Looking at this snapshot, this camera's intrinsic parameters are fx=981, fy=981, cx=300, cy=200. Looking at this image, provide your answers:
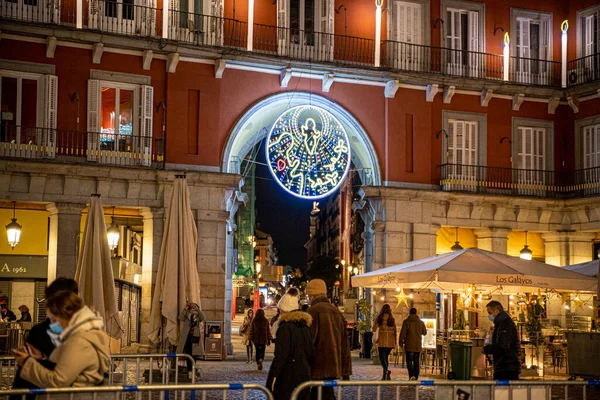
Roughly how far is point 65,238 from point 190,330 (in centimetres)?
827

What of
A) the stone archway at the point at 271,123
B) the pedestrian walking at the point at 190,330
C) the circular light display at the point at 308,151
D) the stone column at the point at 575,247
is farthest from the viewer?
the stone column at the point at 575,247

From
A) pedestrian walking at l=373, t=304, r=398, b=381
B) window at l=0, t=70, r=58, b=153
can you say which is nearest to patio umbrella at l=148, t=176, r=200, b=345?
pedestrian walking at l=373, t=304, r=398, b=381

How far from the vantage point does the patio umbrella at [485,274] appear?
19266mm

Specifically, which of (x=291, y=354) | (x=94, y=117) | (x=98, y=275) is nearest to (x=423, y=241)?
(x=94, y=117)

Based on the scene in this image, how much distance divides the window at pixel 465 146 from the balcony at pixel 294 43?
1328mm

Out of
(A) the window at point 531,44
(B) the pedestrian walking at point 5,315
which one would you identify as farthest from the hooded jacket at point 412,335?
(A) the window at point 531,44

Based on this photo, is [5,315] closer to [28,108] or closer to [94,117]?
[28,108]

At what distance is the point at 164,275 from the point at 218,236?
8.89 meters

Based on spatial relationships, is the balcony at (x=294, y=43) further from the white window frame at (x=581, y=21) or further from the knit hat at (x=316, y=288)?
the knit hat at (x=316, y=288)

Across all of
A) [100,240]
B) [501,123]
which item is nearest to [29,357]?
[100,240]

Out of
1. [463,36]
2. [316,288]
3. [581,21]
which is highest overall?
[581,21]

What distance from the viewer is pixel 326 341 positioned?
11453 mm

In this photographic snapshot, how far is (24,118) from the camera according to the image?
84.8ft

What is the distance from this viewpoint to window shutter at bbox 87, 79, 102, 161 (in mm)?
26219
